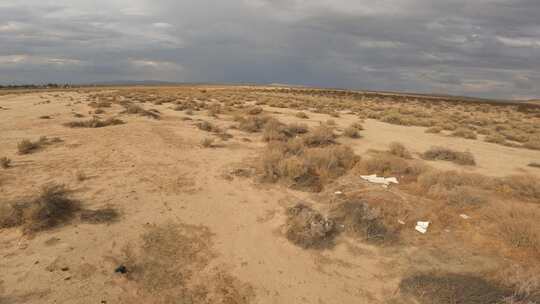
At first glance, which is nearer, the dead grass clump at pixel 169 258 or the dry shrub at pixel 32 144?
the dead grass clump at pixel 169 258

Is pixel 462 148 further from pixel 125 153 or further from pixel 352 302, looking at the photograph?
pixel 125 153

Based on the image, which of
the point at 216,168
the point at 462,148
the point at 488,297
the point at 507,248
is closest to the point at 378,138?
the point at 462,148

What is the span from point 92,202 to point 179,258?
10.1 ft

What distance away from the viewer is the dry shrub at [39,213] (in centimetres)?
614

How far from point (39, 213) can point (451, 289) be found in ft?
24.2

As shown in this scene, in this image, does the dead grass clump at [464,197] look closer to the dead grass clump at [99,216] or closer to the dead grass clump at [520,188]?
the dead grass clump at [520,188]

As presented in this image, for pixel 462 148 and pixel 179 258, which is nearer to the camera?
pixel 179 258

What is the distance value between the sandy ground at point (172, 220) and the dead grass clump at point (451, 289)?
288 mm

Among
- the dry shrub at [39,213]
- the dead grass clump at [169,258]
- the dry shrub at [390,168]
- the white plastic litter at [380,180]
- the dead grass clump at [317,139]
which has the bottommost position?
the dead grass clump at [169,258]

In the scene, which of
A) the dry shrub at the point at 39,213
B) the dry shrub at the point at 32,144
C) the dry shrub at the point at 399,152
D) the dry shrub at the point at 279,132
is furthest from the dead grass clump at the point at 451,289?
the dry shrub at the point at 32,144

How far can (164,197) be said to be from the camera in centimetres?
812

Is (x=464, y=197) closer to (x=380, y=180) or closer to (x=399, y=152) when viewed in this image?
(x=380, y=180)

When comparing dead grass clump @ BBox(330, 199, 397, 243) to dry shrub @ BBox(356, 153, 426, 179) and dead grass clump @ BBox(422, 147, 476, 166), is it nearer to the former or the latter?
dry shrub @ BBox(356, 153, 426, 179)

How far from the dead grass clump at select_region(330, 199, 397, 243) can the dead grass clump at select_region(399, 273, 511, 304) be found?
1.22m
